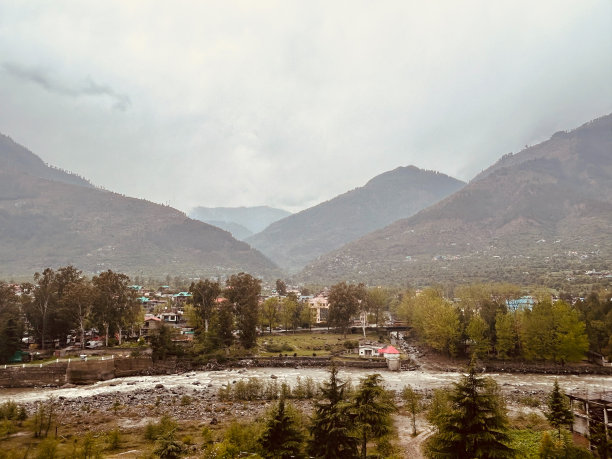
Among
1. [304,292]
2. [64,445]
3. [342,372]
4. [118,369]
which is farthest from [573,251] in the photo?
[64,445]

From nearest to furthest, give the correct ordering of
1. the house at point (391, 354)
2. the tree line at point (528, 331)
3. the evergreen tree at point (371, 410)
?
the evergreen tree at point (371, 410) < the tree line at point (528, 331) < the house at point (391, 354)

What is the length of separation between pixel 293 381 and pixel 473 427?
3519 cm

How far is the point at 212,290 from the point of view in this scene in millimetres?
62812

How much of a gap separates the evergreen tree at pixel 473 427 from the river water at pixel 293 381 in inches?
1219

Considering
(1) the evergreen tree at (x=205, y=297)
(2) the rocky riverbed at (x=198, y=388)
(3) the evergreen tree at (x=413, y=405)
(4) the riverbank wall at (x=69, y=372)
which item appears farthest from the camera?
(1) the evergreen tree at (x=205, y=297)

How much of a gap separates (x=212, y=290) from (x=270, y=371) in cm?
1704

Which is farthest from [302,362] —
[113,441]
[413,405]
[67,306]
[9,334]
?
[9,334]

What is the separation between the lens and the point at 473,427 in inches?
555

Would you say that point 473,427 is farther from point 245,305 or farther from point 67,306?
point 67,306

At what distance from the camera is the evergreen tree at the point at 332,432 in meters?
16.7

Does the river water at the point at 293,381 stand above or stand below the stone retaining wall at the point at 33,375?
below

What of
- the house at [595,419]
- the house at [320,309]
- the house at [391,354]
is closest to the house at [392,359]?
the house at [391,354]

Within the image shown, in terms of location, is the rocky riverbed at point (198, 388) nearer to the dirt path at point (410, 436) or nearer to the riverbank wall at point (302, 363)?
the riverbank wall at point (302, 363)

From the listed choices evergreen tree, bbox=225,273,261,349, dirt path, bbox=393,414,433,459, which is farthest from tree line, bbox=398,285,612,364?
evergreen tree, bbox=225,273,261,349
